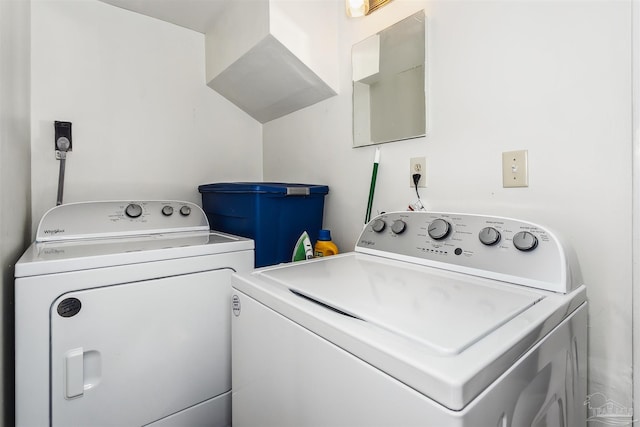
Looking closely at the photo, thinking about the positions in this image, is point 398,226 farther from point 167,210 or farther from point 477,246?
point 167,210

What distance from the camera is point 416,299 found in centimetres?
70

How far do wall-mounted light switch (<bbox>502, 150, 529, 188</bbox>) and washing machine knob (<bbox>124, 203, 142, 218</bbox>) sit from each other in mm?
1483

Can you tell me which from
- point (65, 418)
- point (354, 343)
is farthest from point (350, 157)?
point (65, 418)

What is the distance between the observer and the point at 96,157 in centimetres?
159

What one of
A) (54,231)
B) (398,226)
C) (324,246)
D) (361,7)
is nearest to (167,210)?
(54,231)

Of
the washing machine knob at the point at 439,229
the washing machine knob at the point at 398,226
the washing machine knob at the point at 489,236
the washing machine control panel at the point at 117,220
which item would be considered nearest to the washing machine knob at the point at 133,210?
the washing machine control panel at the point at 117,220

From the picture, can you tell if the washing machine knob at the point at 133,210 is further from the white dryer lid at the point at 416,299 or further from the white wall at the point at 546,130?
the white wall at the point at 546,130

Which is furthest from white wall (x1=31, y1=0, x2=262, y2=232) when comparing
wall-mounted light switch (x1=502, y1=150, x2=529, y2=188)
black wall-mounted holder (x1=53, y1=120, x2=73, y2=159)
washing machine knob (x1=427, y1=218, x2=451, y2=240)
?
wall-mounted light switch (x1=502, y1=150, x2=529, y2=188)

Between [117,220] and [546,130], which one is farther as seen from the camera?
[117,220]

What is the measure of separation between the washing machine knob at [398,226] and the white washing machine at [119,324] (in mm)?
564

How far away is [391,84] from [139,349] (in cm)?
141

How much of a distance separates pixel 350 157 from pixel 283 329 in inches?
39.9

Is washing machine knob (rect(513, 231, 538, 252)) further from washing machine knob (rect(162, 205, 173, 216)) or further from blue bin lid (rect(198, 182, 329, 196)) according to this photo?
washing machine knob (rect(162, 205, 173, 216))

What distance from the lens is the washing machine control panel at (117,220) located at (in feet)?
4.09
